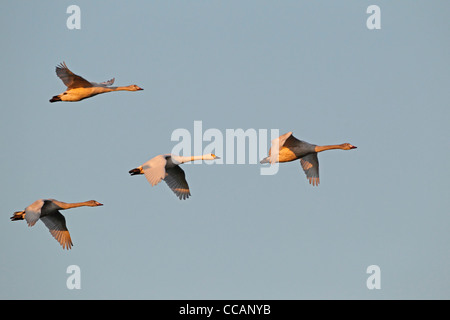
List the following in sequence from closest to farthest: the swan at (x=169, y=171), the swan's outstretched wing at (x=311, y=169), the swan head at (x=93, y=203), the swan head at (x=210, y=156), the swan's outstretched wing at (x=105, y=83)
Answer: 1. the swan at (x=169, y=171)
2. the swan head at (x=210, y=156)
3. the swan's outstretched wing at (x=105, y=83)
4. the swan head at (x=93, y=203)
5. the swan's outstretched wing at (x=311, y=169)

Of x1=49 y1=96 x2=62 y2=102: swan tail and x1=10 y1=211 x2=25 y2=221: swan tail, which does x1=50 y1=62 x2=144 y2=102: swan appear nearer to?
x1=49 y1=96 x2=62 y2=102: swan tail

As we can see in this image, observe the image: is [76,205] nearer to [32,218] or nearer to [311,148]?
[32,218]

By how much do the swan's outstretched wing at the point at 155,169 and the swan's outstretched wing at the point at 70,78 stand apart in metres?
3.88

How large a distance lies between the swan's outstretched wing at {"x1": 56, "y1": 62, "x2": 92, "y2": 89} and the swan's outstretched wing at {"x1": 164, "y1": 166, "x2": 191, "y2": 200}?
429 cm

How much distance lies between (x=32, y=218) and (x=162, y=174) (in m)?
4.64

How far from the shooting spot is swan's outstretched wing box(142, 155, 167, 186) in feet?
118

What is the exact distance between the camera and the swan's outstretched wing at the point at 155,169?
→ 3606 cm

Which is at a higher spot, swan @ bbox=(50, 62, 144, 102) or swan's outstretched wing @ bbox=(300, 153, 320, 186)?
swan @ bbox=(50, 62, 144, 102)

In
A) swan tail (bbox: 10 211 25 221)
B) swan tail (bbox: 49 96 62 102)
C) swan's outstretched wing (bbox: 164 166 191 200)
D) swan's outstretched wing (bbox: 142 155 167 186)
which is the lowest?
swan tail (bbox: 10 211 25 221)

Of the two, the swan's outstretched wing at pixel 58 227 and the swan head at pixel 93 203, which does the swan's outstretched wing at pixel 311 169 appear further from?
the swan's outstretched wing at pixel 58 227

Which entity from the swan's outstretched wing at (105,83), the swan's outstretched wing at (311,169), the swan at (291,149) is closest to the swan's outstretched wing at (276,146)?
the swan at (291,149)

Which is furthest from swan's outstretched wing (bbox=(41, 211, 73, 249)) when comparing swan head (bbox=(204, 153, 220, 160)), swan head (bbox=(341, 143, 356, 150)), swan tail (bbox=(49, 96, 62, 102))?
swan head (bbox=(341, 143, 356, 150))
